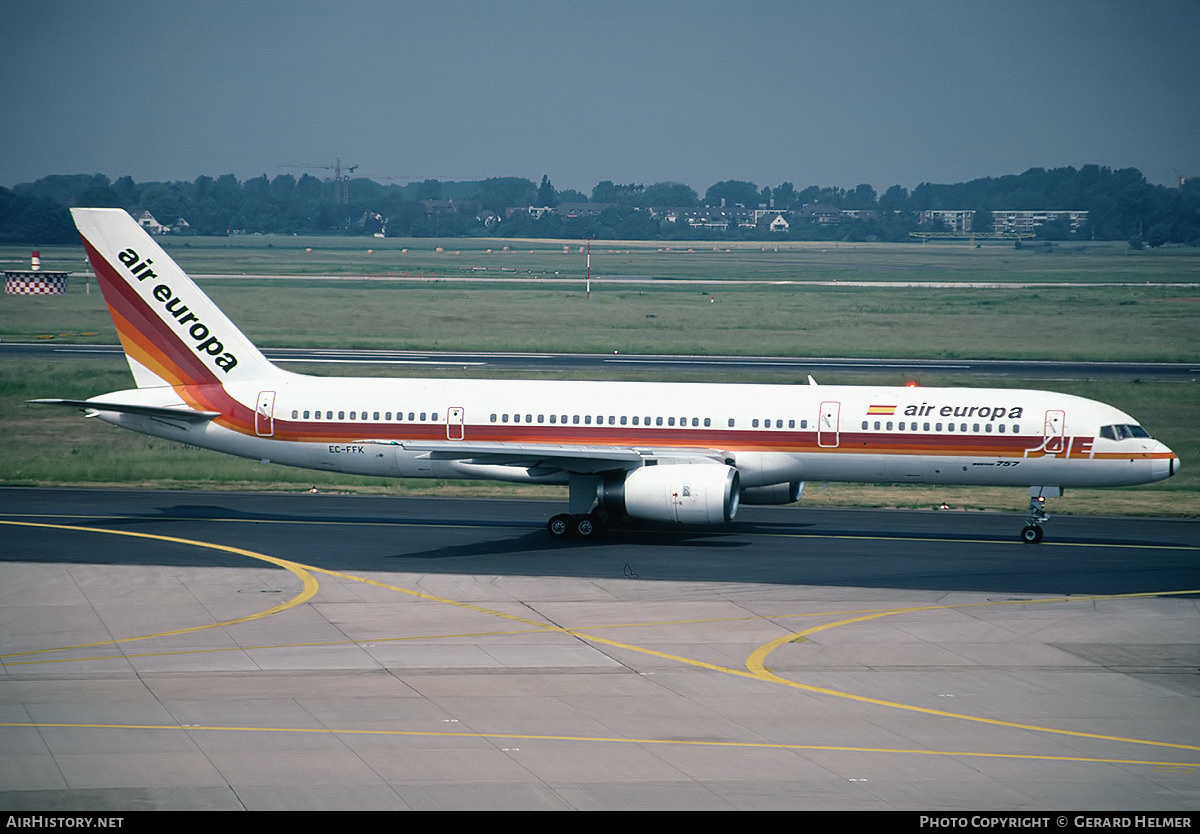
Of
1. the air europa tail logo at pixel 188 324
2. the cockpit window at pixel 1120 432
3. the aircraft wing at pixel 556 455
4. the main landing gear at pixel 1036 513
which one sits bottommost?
the main landing gear at pixel 1036 513

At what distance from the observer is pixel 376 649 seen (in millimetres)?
27922

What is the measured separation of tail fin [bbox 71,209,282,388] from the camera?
42.3 meters

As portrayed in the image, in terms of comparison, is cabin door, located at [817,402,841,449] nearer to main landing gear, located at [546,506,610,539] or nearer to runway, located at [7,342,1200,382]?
main landing gear, located at [546,506,610,539]

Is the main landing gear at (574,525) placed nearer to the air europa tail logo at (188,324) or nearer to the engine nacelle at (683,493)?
the engine nacelle at (683,493)

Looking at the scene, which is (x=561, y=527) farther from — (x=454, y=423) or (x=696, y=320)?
(x=696, y=320)

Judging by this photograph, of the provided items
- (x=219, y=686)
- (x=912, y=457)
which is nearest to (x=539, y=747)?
(x=219, y=686)

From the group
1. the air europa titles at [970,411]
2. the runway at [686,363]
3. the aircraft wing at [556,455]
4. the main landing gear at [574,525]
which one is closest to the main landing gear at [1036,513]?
the air europa titles at [970,411]

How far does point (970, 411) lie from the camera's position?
40000 millimetres

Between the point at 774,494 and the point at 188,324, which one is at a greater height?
the point at 188,324

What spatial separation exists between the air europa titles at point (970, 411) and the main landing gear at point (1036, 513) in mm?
2433

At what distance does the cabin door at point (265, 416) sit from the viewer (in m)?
41.9

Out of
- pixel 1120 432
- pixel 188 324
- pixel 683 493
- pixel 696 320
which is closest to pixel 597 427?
pixel 683 493

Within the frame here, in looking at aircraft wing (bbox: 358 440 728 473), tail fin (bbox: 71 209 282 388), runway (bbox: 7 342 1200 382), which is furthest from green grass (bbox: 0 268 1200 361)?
aircraft wing (bbox: 358 440 728 473)

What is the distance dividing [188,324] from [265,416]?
3962mm
